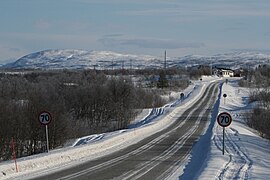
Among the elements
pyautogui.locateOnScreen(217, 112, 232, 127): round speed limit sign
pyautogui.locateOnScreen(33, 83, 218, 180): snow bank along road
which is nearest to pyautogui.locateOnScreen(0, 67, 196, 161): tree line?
pyautogui.locateOnScreen(33, 83, 218, 180): snow bank along road

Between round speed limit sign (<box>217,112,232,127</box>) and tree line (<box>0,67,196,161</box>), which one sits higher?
round speed limit sign (<box>217,112,232,127</box>)

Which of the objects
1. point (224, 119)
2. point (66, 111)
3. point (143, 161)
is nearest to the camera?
point (143, 161)

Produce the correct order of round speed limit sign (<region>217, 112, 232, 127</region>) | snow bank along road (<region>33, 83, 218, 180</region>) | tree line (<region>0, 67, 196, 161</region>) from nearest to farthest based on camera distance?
snow bank along road (<region>33, 83, 218, 180</region>) → round speed limit sign (<region>217, 112, 232, 127</region>) → tree line (<region>0, 67, 196, 161</region>)

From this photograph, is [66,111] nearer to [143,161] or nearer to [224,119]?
[143,161]

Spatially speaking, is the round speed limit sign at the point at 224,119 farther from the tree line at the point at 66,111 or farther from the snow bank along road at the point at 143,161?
the tree line at the point at 66,111

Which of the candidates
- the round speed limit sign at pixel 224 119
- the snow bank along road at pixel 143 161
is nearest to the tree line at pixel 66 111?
the snow bank along road at pixel 143 161

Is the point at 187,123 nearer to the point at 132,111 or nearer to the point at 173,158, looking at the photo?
the point at 132,111

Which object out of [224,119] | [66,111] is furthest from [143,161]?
[66,111]

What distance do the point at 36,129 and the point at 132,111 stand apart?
29.7 m

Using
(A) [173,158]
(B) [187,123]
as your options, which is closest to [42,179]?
(A) [173,158]

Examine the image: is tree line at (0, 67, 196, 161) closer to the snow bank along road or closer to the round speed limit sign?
the snow bank along road

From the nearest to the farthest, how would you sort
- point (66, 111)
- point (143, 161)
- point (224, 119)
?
point (143, 161) < point (224, 119) < point (66, 111)

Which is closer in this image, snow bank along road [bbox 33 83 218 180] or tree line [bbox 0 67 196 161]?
snow bank along road [bbox 33 83 218 180]

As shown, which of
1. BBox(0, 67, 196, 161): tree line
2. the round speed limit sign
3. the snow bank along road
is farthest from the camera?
BBox(0, 67, 196, 161): tree line
